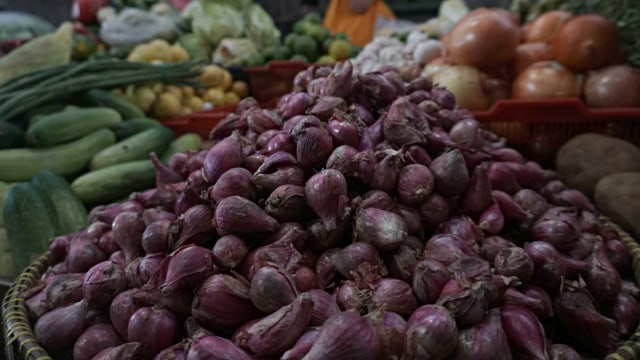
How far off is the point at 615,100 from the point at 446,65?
2.27ft

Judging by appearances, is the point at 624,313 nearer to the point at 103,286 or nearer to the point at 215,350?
the point at 215,350

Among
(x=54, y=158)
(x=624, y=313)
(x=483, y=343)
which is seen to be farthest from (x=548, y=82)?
(x=54, y=158)

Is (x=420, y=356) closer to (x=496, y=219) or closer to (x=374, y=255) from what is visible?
(x=374, y=255)

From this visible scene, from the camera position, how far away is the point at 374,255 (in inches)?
37.9

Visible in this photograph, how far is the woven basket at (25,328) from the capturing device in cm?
96

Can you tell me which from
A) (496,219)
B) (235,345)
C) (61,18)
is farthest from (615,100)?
(61,18)

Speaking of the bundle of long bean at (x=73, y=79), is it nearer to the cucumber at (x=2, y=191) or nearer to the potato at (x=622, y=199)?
the cucumber at (x=2, y=191)

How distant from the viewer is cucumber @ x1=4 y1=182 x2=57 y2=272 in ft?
5.84

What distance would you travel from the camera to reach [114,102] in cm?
259

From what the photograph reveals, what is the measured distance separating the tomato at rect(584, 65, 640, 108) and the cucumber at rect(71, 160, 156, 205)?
71.2 inches

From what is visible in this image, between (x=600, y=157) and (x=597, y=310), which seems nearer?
(x=597, y=310)

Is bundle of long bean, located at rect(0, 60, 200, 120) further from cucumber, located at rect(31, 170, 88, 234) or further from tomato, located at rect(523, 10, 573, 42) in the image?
tomato, located at rect(523, 10, 573, 42)

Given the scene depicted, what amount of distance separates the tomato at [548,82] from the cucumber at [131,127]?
164 centimetres

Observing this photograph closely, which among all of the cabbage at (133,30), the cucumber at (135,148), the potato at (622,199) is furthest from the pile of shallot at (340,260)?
the cabbage at (133,30)
